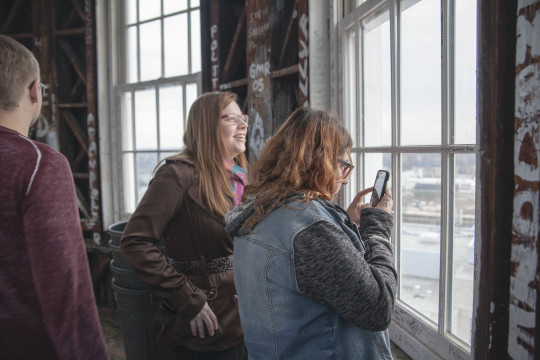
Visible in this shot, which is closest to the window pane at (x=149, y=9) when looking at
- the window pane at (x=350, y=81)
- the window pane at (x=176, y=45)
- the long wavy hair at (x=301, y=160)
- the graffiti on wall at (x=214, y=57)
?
the window pane at (x=176, y=45)

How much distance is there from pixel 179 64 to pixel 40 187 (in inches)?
135

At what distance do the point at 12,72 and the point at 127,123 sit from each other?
377cm

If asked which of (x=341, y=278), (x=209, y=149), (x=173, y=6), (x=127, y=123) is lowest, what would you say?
(x=341, y=278)

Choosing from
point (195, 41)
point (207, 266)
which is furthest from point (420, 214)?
point (195, 41)

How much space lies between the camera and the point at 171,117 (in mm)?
4305

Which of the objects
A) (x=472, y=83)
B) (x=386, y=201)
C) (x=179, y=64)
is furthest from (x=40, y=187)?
(x=179, y=64)

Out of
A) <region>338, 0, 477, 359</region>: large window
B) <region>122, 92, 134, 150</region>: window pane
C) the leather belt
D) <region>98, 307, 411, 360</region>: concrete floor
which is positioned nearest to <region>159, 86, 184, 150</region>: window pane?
<region>122, 92, 134, 150</region>: window pane

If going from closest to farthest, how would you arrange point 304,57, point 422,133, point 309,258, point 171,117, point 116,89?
1. point 309,258
2. point 422,133
3. point 304,57
4. point 171,117
5. point 116,89

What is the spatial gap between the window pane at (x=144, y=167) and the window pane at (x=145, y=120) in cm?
9

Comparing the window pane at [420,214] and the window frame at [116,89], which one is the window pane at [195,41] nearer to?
the window frame at [116,89]

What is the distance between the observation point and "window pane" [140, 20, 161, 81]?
4355mm

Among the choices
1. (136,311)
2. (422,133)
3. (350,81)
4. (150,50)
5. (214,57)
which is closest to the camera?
(422,133)

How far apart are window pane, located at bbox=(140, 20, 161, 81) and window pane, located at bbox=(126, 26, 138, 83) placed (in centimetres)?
12

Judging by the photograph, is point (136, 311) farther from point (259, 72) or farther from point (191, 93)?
point (191, 93)
